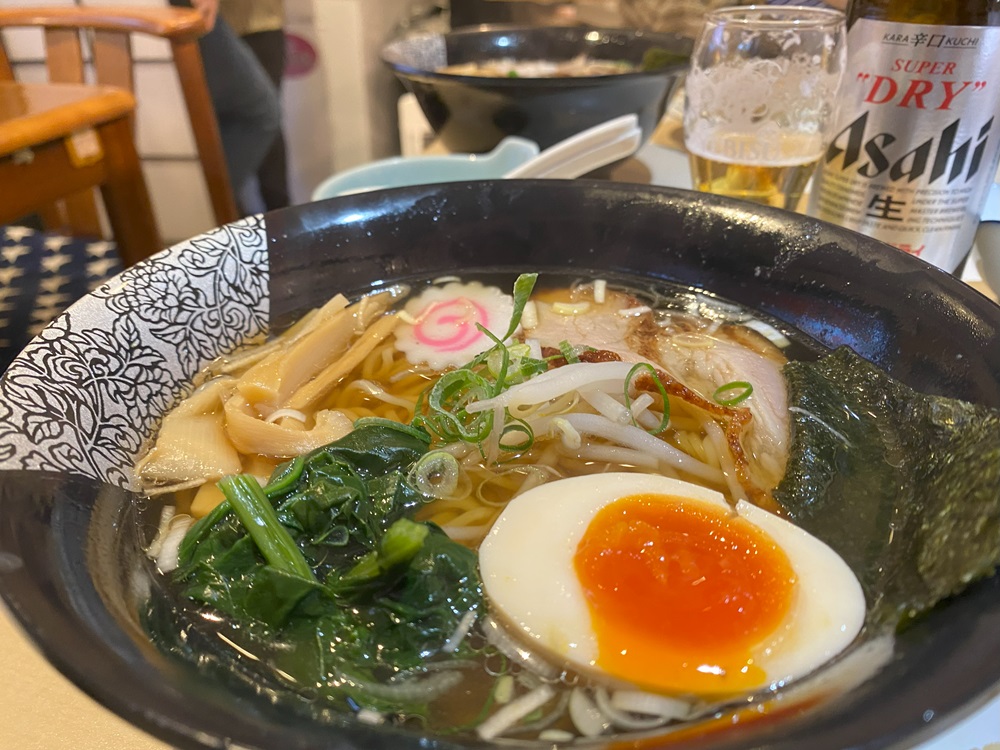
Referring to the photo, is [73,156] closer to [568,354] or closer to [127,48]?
[127,48]

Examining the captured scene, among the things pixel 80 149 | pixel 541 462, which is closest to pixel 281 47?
pixel 80 149

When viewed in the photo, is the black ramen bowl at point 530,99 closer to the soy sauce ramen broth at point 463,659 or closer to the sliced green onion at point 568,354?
the sliced green onion at point 568,354

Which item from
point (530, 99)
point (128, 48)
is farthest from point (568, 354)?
point (128, 48)

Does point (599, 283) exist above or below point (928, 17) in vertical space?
below

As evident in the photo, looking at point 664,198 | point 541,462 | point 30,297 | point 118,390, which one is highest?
point 664,198

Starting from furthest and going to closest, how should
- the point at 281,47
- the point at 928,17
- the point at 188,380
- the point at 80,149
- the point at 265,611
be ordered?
the point at 281,47
the point at 80,149
the point at 928,17
the point at 188,380
the point at 265,611

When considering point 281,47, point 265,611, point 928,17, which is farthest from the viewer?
point 281,47

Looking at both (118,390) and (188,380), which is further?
(188,380)

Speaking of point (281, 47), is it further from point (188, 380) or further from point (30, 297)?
point (188, 380)
